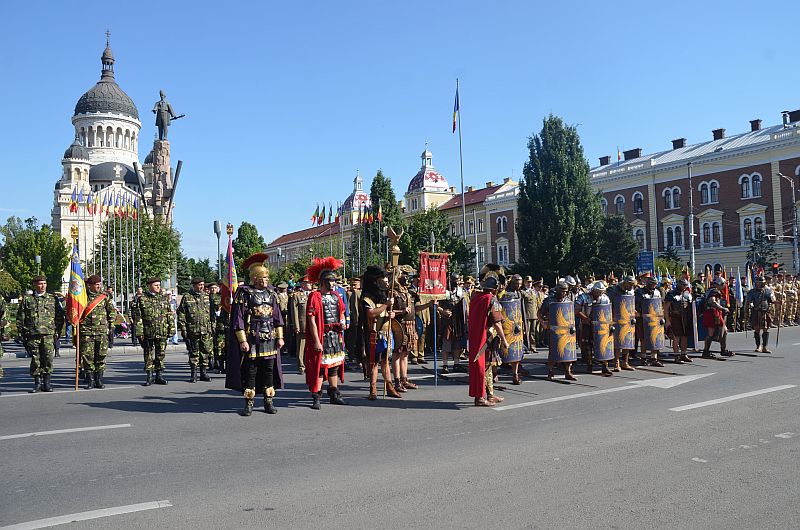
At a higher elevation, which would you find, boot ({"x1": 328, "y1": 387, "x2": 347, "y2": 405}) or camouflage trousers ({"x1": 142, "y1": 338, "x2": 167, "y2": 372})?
camouflage trousers ({"x1": 142, "y1": 338, "x2": 167, "y2": 372})

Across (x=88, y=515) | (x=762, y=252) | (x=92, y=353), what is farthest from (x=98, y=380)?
(x=762, y=252)

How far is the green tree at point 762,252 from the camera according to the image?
48.8 meters

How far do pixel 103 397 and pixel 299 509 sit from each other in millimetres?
7099

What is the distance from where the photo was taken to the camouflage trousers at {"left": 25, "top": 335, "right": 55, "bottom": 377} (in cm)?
1173

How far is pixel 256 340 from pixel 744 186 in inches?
2227

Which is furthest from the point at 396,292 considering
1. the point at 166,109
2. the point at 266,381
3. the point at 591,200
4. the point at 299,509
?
the point at 591,200

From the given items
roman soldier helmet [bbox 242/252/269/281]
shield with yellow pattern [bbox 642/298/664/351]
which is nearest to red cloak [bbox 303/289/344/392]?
roman soldier helmet [bbox 242/252/269/281]

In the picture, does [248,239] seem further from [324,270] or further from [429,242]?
[324,270]

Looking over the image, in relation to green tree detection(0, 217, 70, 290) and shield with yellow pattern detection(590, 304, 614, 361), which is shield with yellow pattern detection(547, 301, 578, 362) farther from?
green tree detection(0, 217, 70, 290)

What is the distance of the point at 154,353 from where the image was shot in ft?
40.9

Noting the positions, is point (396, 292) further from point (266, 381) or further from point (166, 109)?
point (166, 109)

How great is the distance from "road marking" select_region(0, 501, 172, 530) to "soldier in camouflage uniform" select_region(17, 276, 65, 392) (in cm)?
771

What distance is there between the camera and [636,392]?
1034cm

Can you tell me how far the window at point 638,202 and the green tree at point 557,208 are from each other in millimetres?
12649
